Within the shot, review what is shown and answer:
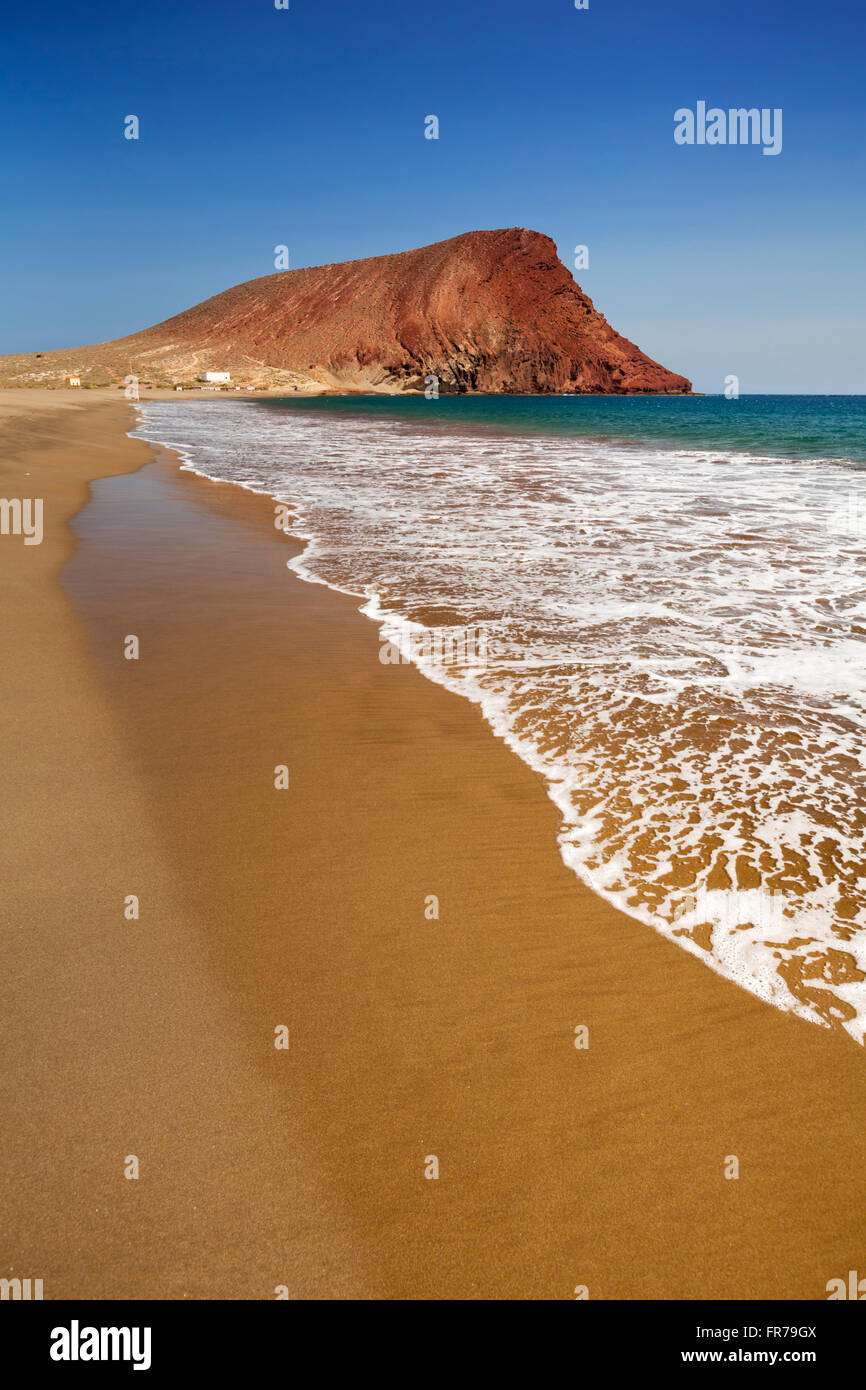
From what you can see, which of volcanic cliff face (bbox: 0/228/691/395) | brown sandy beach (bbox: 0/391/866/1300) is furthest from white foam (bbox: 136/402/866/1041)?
volcanic cliff face (bbox: 0/228/691/395)

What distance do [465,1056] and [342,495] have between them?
14101 mm

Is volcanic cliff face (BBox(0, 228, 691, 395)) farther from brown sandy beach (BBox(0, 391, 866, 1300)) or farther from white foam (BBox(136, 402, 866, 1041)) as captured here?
brown sandy beach (BBox(0, 391, 866, 1300))

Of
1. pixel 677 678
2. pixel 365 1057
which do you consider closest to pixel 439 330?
pixel 677 678

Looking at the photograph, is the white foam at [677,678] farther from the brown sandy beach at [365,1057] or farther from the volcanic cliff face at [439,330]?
the volcanic cliff face at [439,330]

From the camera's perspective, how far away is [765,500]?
16.2 meters

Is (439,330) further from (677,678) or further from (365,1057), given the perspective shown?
(365,1057)

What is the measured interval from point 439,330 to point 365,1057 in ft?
463

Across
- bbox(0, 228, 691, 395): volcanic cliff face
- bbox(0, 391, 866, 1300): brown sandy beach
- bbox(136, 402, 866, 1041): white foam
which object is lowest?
bbox(0, 391, 866, 1300): brown sandy beach

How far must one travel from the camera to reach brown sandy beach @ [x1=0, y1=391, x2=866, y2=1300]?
2.00 m

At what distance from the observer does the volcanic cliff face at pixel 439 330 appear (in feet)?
420

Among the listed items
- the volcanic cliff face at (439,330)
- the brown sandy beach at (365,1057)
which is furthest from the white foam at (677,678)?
the volcanic cliff face at (439,330)

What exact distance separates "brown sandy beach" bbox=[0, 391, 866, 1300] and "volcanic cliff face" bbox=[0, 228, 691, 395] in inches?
5019

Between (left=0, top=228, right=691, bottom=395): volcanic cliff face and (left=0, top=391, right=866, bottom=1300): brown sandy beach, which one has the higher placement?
(left=0, top=228, right=691, bottom=395): volcanic cliff face

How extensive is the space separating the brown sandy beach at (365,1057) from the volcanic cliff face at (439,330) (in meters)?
127
